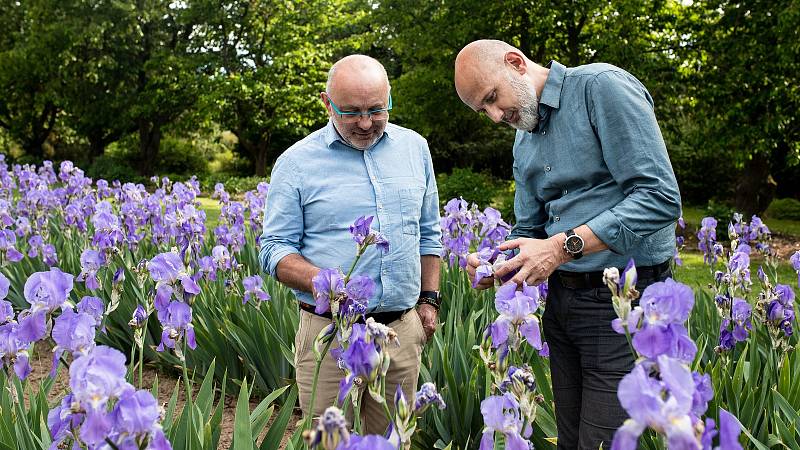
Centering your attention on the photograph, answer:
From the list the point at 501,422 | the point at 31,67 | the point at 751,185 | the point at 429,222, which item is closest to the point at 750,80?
the point at 751,185

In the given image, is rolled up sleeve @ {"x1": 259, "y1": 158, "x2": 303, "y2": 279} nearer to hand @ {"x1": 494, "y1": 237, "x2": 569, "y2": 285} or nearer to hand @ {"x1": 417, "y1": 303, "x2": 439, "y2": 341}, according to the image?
hand @ {"x1": 417, "y1": 303, "x2": 439, "y2": 341}

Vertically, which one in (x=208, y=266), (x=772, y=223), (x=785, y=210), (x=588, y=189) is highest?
(x=588, y=189)

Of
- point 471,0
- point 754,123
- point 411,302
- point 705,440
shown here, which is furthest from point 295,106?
point 705,440

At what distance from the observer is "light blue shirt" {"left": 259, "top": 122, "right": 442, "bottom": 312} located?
2.16 m

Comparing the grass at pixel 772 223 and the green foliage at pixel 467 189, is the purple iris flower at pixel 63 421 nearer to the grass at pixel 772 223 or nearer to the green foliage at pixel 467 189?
the grass at pixel 772 223

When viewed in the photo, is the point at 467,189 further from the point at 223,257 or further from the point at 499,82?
the point at 499,82

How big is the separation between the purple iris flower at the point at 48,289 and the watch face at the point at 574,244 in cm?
121

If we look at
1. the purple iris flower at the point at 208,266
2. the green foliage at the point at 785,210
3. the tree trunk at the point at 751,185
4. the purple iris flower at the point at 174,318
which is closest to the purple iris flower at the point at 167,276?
the purple iris flower at the point at 174,318

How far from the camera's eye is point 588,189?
191 centimetres

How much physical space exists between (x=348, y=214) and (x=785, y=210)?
46.3 feet

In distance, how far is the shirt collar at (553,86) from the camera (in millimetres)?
1928

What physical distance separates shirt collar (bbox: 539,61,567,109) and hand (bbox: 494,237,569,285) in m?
0.40

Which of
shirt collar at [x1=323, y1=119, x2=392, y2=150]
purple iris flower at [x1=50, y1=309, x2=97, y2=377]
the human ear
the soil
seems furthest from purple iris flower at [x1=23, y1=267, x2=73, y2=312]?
the soil

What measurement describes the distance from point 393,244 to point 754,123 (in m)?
8.62
